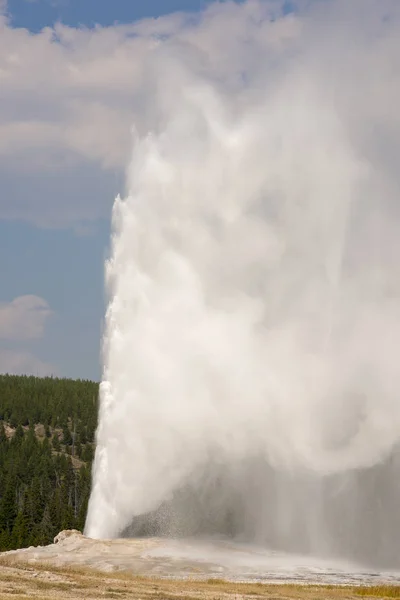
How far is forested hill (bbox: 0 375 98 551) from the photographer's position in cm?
8825

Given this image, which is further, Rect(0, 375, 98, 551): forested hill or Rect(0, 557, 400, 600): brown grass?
Rect(0, 375, 98, 551): forested hill

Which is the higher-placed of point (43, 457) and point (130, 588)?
point (43, 457)

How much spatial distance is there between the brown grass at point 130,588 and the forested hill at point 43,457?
45.2 m

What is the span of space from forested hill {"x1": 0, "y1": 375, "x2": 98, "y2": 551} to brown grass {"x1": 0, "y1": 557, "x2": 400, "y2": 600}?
45.2 metres

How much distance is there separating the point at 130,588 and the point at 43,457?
9338cm

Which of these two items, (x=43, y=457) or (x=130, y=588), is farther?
(x=43, y=457)

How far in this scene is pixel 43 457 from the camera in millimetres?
120750

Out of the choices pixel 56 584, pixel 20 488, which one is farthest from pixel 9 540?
pixel 56 584

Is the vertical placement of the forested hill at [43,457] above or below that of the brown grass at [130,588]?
above

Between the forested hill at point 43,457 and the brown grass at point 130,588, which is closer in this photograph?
the brown grass at point 130,588

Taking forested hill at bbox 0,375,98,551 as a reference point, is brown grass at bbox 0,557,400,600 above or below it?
below

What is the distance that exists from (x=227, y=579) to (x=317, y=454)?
693 inches

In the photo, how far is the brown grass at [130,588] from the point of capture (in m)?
27.2

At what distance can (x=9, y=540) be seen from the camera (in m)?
80.9
